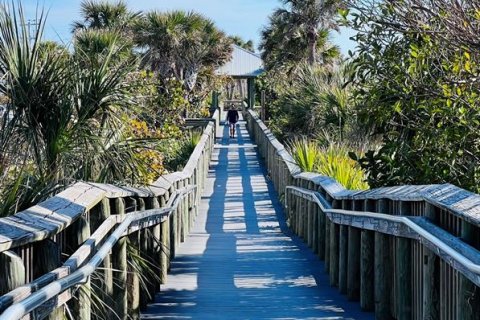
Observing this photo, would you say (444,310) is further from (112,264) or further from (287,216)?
(287,216)

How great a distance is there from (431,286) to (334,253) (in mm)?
3787

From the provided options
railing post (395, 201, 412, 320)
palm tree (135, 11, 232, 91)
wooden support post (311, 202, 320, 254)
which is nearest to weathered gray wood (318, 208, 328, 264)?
wooden support post (311, 202, 320, 254)

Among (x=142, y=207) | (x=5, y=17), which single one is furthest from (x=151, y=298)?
(x=5, y=17)

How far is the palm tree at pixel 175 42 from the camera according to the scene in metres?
37.8

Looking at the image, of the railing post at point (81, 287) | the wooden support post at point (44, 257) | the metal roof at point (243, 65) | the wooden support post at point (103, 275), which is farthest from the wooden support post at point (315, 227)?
the metal roof at point (243, 65)

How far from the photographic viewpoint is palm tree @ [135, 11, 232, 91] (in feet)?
124

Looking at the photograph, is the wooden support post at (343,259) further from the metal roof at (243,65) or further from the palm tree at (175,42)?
the metal roof at (243,65)

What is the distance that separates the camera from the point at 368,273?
308 inches

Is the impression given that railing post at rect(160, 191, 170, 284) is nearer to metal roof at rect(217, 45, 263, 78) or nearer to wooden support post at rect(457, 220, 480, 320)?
wooden support post at rect(457, 220, 480, 320)

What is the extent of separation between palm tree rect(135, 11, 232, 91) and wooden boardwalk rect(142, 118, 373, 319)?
791 inches

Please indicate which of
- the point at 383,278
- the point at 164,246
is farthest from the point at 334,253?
the point at 383,278

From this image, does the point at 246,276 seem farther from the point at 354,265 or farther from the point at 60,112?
the point at 60,112

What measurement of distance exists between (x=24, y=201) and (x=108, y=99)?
3.19m

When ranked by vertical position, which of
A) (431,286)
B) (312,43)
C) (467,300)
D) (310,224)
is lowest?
(310,224)
